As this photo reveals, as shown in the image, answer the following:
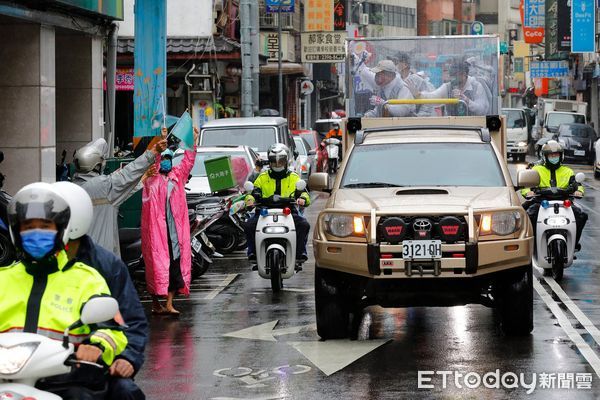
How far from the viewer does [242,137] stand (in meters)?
26.2

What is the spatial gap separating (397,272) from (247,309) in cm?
306

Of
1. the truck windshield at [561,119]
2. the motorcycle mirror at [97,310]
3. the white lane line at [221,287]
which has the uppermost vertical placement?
the truck windshield at [561,119]

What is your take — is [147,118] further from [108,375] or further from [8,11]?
[108,375]

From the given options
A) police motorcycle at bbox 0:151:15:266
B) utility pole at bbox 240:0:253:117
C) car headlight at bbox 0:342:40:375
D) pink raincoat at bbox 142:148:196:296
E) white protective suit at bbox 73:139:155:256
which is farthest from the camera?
utility pole at bbox 240:0:253:117

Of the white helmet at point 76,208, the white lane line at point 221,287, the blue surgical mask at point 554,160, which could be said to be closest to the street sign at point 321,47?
the white lane line at point 221,287

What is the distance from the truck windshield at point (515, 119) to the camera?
2186 inches

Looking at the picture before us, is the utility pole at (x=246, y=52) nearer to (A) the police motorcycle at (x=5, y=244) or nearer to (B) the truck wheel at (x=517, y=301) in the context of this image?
(A) the police motorcycle at (x=5, y=244)

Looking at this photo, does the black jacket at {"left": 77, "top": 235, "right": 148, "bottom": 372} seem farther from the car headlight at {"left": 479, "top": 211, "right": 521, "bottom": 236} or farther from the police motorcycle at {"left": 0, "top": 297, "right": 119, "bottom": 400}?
the car headlight at {"left": 479, "top": 211, "right": 521, "bottom": 236}

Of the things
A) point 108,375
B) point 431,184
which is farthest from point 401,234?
point 108,375

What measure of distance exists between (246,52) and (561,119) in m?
24.3

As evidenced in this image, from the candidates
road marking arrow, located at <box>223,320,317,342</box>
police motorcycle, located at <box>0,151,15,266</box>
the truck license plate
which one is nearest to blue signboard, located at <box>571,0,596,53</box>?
police motorcycle, located at <box>0,151,15,266</box>

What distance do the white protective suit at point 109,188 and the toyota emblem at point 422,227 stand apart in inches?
87.7

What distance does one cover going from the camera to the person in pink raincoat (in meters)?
13.4

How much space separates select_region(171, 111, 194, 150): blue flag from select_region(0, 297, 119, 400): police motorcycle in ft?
26.9
